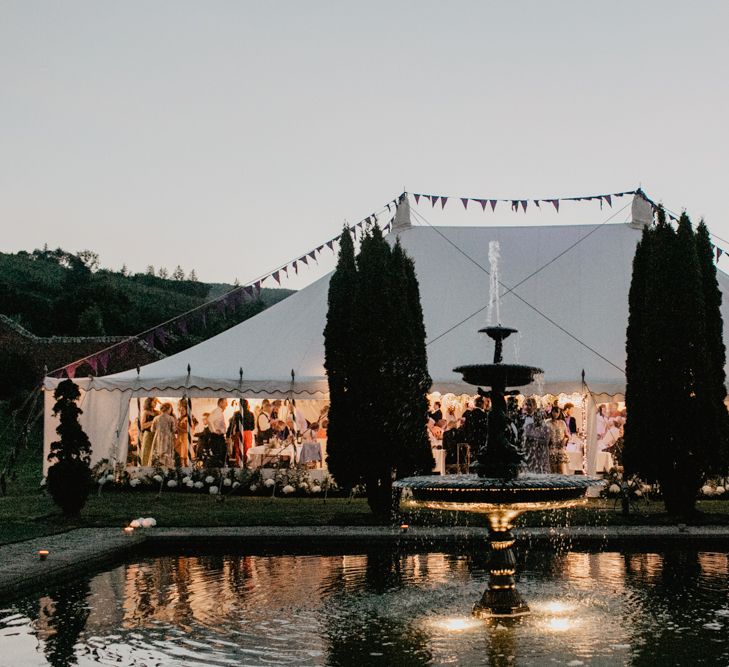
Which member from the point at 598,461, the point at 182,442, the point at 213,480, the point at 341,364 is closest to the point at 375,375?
the point at 341,364

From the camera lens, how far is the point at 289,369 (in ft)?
59.4

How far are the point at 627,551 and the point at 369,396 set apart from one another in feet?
14.5

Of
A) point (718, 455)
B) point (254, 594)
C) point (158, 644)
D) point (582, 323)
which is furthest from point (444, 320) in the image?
point (158, 644)

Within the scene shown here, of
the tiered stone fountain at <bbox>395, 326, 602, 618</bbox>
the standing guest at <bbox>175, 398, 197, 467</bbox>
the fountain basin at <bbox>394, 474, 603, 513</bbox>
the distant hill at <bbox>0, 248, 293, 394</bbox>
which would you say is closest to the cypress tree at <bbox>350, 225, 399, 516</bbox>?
the tiered stone fountain at <bbox>395, 326, 602, 618</bbox>

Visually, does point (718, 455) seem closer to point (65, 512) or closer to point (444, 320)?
point (444, 320)

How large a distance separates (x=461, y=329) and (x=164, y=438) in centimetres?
620

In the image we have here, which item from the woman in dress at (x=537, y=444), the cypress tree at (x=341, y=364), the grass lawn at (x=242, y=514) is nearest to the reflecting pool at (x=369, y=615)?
the grass lawn at (x=242, y=514)

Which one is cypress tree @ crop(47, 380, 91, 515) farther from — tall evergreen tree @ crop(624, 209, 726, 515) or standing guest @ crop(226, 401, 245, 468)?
tall evergreen tree @ crop(624, 209, 726, 515)

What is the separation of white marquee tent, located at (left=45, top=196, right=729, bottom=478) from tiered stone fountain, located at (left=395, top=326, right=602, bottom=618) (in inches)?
349

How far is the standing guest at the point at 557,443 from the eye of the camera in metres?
16.3

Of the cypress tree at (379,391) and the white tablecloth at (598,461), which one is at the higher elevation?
the cypress tree at (379,391)

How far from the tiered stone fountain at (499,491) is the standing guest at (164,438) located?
1208 cm

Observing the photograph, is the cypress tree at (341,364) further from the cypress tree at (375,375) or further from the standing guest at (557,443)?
the standing guest at (557,443)

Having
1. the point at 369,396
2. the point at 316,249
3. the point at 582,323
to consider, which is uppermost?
the point at 316,249
